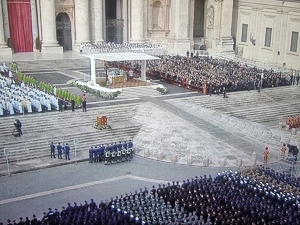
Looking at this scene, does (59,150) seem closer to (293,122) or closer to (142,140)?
(142,140)

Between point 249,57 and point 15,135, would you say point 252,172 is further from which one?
point 249,57

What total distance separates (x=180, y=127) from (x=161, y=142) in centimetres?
222

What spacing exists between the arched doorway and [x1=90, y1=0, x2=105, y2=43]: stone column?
107 inches

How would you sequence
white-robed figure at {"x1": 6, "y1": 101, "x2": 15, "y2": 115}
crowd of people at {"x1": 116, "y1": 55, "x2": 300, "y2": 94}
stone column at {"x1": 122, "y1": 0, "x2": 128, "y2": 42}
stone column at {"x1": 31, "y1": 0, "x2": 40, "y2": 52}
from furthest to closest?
1. stone column at {"x1": 122, "y1": 0, "x2": 128, "y2": 42}
2. stone column at {"x1": 31, "y1": 0, "x2": 40, "y2": 52}
3. crowd of people at {"x1": 116, "y1": 55, "x2": 300, "y2": 94}
4. white-robed figure at {"x1": 6, "y1": 101, "x2": 15, "y2": 115}

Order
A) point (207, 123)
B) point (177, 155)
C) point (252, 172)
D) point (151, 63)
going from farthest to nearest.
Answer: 1. point (151, 63)
2. point (207, 123)
3. point (177, 155)
4. point (252, 172)

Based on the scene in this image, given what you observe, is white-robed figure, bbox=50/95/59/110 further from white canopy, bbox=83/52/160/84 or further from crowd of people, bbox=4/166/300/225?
crowd of people, bbox=4/166/300/225

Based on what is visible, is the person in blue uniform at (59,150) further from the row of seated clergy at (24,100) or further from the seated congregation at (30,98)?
the row of seated clergy at (24,100)

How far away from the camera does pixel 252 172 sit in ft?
68.4

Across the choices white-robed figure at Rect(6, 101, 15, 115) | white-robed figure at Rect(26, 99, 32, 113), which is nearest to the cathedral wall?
white-robed figure at Rect(26, 99, 32, 113)

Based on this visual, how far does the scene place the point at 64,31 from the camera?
163 feet

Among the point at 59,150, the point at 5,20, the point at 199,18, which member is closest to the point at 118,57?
the point at 59,150

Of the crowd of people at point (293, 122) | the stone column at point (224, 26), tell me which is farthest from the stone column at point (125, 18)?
the crowd of people at point (293, 122)

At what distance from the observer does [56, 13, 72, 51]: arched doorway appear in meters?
49.1

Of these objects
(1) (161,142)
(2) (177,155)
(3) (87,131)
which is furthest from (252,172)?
(3) (87,131)
